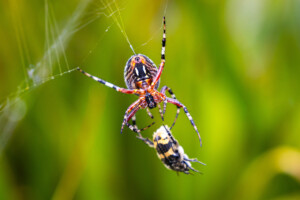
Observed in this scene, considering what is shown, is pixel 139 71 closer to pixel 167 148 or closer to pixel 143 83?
pixel 143 83

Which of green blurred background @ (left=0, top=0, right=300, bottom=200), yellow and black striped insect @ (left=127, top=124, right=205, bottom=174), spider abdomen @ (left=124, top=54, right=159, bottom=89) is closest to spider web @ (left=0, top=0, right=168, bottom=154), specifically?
green blurred background @ (left=0, top=0, right=300, bottom=200)

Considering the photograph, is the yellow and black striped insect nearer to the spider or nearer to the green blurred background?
the spider

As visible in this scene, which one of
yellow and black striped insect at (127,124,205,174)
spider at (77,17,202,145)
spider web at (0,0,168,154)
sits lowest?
yellow and black striped insect at (127,124,205,174)

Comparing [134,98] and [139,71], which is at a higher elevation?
[134,98]

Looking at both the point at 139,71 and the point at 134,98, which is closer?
the point at 139,71

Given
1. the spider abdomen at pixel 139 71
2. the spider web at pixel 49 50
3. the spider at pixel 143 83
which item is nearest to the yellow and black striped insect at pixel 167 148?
the spider at pixel 143 83

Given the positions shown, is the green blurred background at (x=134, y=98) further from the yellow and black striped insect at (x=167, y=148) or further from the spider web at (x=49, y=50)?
the yellow and black striped insect at (x=167, y=148)

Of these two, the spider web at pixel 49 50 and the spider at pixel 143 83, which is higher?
the spider web at pixel 49 50

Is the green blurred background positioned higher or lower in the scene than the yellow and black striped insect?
higher

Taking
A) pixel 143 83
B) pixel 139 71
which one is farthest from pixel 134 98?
pixel 139 71
